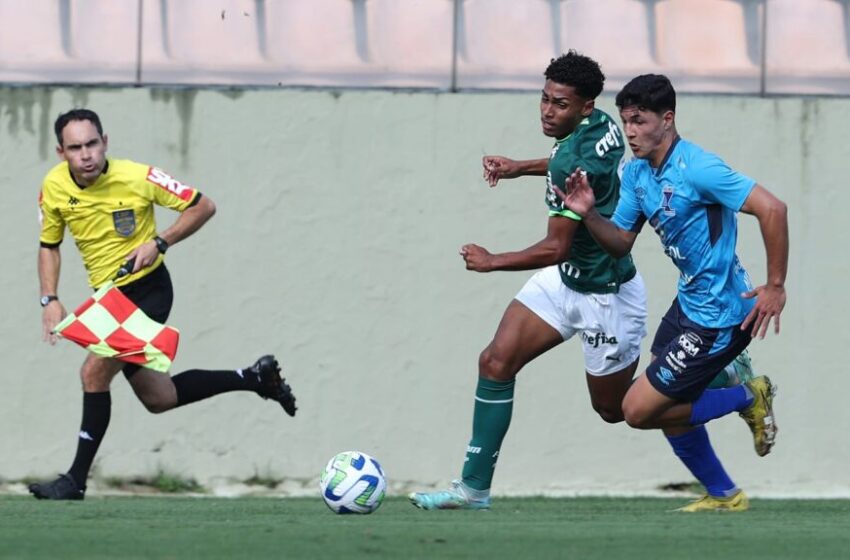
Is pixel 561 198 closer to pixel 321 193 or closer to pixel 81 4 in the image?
pixel 321 193

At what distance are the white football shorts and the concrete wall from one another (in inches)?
86.6

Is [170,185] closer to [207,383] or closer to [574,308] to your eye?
[207,383]

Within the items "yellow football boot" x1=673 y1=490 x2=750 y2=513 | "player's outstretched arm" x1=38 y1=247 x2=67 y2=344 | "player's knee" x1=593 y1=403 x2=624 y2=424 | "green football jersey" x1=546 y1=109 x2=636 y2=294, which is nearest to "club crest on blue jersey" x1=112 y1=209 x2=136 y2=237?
"player's outstretched arm" x1=38 y1=247 x2=67 y2=344

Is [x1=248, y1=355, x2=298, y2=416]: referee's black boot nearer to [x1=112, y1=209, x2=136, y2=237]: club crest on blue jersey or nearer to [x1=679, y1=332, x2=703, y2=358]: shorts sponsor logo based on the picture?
[x1=112, y1=209, x2=136, y2=237]: club crest on blue jersey

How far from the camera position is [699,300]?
6.90m

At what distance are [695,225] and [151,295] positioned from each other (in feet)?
8.71

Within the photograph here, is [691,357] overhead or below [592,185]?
below

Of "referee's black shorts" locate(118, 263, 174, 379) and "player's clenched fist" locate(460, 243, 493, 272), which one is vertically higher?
"player's clenched fist" locate(460, 243, 493, 272)

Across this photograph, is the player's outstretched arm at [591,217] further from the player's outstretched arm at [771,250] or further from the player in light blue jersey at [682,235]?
the player's outstretched arm at [771,250]

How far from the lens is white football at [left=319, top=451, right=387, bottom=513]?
6.99m

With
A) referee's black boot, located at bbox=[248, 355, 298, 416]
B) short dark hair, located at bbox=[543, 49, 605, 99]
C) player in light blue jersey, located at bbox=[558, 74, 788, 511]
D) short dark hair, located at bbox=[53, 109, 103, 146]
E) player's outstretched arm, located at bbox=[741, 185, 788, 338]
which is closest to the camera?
player's outstretched arm, located at bbox=[741, 185, 788, 338]

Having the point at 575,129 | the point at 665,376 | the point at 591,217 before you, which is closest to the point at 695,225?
the point at 591,217

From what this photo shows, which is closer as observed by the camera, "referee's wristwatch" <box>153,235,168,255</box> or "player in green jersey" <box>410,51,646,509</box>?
"player in green jersey" <box>410,51,646,509</box>

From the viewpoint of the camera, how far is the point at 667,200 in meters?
6.79
